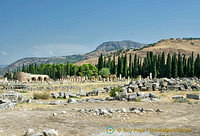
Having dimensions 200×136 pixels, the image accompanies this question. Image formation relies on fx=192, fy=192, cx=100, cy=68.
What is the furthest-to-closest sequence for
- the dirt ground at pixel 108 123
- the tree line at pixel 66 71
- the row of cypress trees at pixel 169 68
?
the tree line at pixel 66 71 → the row of cypress trees at pixel 169 68 → the dirt ground at pixel 108 123

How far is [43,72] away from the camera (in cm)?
8738

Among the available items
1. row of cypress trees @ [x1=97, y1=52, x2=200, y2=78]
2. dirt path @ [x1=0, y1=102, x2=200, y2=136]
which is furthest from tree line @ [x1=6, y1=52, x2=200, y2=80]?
dirt path @ [x1=0, y1=102, x2=200, y2=136]

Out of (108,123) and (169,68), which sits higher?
(169,68)

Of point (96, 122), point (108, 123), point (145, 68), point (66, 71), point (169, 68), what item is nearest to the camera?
point (108, 123)

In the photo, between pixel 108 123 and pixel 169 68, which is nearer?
pixel 108 123

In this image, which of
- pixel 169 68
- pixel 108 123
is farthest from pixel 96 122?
pixel 169 68

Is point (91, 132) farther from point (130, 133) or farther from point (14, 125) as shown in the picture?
point (14, 125)

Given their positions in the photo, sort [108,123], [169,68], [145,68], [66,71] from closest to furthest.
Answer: [108,123] < [169,68] < [145,68] < [66,71]

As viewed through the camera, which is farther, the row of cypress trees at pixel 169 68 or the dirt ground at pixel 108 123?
the row of cypress trees at pixel 169 68

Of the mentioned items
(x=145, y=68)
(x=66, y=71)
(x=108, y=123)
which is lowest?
(x=108, y=123)

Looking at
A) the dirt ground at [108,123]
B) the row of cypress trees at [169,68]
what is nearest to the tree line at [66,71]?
the row of cypress trees at [169,68]

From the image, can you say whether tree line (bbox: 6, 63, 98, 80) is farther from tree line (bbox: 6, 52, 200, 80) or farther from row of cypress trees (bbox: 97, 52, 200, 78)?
row of cypress trees (bbox: 97, 52, 200, 78)

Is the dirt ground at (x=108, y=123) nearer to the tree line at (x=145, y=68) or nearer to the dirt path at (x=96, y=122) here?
the dirt path at (x=96, y=122)

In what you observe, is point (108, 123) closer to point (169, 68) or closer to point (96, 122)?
point (96, 122)
